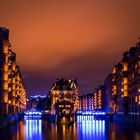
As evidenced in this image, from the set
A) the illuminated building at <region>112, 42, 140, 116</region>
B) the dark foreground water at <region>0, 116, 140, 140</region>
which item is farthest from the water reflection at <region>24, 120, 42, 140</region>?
the illuminated building at <region>112, 42, 140, 116</region>

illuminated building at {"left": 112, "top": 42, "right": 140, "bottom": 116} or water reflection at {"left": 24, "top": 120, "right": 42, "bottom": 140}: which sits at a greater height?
illuminated building at {"left": 112, "top": 42, "right": 140, "bottom": 116}

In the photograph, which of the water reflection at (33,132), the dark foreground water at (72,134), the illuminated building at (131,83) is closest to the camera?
the dark foreground water at (72,134)

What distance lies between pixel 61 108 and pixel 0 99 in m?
76.1

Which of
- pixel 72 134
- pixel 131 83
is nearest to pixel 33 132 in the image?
pixel 72 134

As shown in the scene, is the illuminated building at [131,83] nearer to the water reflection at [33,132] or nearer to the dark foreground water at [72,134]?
the dark foreground water at [72,134]

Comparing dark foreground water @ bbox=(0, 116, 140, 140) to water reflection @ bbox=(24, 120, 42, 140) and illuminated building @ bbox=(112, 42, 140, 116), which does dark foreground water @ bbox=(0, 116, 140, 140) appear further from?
illuminated building @ bbox=(112, 42, 140, 116)

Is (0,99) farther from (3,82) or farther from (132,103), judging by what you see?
(132,103)

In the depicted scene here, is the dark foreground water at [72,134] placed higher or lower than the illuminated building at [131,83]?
lower

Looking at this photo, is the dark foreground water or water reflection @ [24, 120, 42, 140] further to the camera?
water reflection @ [24, 120, 42, 140]

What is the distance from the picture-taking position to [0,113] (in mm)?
102125

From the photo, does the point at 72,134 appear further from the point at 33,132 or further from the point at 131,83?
the point at 131,83

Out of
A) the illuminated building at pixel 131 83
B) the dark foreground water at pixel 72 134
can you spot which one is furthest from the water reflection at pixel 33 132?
the illuminated building at pixel 131 83

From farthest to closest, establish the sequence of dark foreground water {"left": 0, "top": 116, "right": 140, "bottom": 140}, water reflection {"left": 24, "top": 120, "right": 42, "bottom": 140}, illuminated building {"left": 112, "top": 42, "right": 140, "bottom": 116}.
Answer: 1. illuminated building {"left": 112, "top": 42, "right": 140, "bottom": 116}
2. water reflection {"left": 24, "top": 120, "right": 42, "bottom": 140}
3. dark foreground water {"left": 0, "top": 116, "right": 140, "bottom": 140}

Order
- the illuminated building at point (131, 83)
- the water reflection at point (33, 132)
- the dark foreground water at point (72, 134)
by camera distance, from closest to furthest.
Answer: the dark foreground water at point (72, 134), the water reflection at point (33, 132), the illuminated building at point (131, 83)
